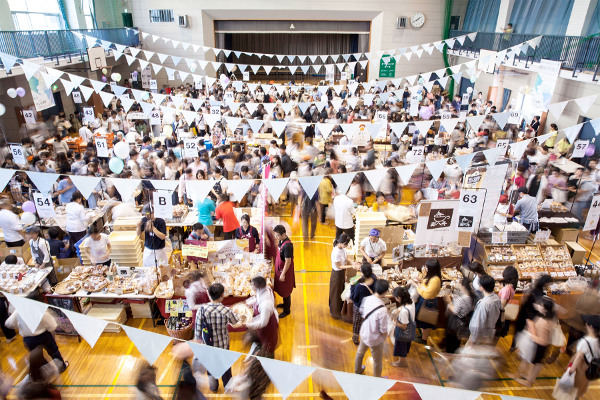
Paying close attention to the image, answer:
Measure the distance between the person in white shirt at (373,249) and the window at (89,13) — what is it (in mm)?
18273

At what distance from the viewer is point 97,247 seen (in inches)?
243

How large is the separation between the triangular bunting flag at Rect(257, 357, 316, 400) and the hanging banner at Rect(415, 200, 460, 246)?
9.46ft

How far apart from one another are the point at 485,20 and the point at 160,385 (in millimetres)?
21077

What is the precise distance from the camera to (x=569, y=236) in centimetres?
734

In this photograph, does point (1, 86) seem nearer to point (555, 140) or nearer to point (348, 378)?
point (348, 378)

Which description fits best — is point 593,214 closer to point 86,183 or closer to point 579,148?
point 579,148

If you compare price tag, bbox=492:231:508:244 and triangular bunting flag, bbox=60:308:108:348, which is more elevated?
triangular bunting flag, bbox=60:308:108:348

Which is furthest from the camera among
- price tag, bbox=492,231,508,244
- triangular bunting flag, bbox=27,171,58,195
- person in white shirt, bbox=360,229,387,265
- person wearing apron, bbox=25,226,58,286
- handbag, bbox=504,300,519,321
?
price tag, bbox=492,231,508,244

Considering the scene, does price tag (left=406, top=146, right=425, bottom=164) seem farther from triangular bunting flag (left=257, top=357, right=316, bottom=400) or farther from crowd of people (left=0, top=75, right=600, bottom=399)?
triangular bunting flag (left=257, top=357, right=316, bottom=400)

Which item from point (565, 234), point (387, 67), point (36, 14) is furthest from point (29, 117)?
point (387, 67)

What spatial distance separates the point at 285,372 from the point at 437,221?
10.3 ft

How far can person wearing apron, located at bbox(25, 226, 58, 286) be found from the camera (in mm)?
5922

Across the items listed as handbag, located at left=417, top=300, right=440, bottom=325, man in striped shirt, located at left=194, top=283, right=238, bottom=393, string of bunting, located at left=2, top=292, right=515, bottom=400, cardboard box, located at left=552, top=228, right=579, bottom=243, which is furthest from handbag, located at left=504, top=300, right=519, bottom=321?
man in striped shirt, located at left=194, top=283, right=238, bottom=393

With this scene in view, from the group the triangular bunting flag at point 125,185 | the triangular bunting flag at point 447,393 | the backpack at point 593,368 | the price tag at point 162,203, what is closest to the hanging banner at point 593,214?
the backpack at point 593,368
